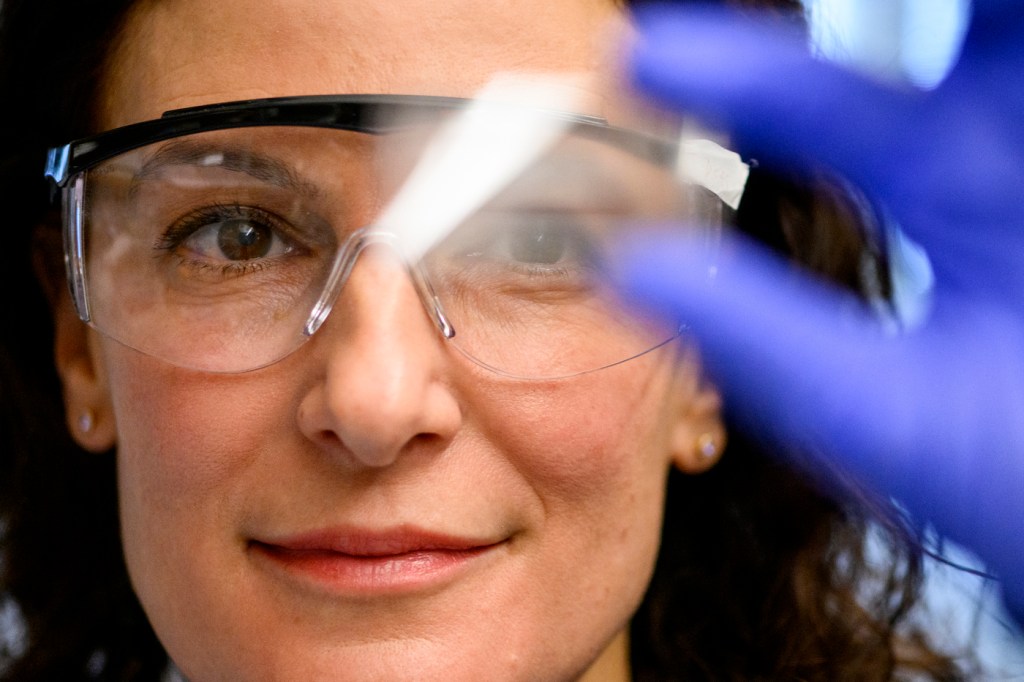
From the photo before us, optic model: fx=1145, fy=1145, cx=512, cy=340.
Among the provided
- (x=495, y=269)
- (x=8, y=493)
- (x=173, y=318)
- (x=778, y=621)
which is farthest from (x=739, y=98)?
(x=8, y=493)

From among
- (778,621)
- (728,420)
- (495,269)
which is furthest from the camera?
(778,621)

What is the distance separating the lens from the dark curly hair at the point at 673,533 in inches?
70.5

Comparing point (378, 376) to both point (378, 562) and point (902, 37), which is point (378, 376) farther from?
point (902, 37)

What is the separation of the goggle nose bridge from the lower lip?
0.27 meters

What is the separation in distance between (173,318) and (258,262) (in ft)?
0.42

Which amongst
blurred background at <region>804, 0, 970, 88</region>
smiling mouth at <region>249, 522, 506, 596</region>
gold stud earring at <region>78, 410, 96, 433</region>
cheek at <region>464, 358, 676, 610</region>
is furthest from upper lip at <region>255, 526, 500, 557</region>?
blurred background at <region>804, 0, 970, 88</region>

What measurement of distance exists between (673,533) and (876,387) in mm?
661

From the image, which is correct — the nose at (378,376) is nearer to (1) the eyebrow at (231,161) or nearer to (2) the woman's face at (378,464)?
(2) the woman's face at (378,464)

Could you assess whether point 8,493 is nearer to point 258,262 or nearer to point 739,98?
point 258,262

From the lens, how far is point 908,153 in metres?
1.38

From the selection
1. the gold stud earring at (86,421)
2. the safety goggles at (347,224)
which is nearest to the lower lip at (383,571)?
the safety goggles at (347,224)

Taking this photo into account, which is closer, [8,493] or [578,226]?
[578,226]

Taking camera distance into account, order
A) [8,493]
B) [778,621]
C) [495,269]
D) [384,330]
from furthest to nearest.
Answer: [8,493] < [778,621] < [495,269] < [384,330]

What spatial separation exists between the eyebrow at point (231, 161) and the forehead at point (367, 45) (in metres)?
0.06
